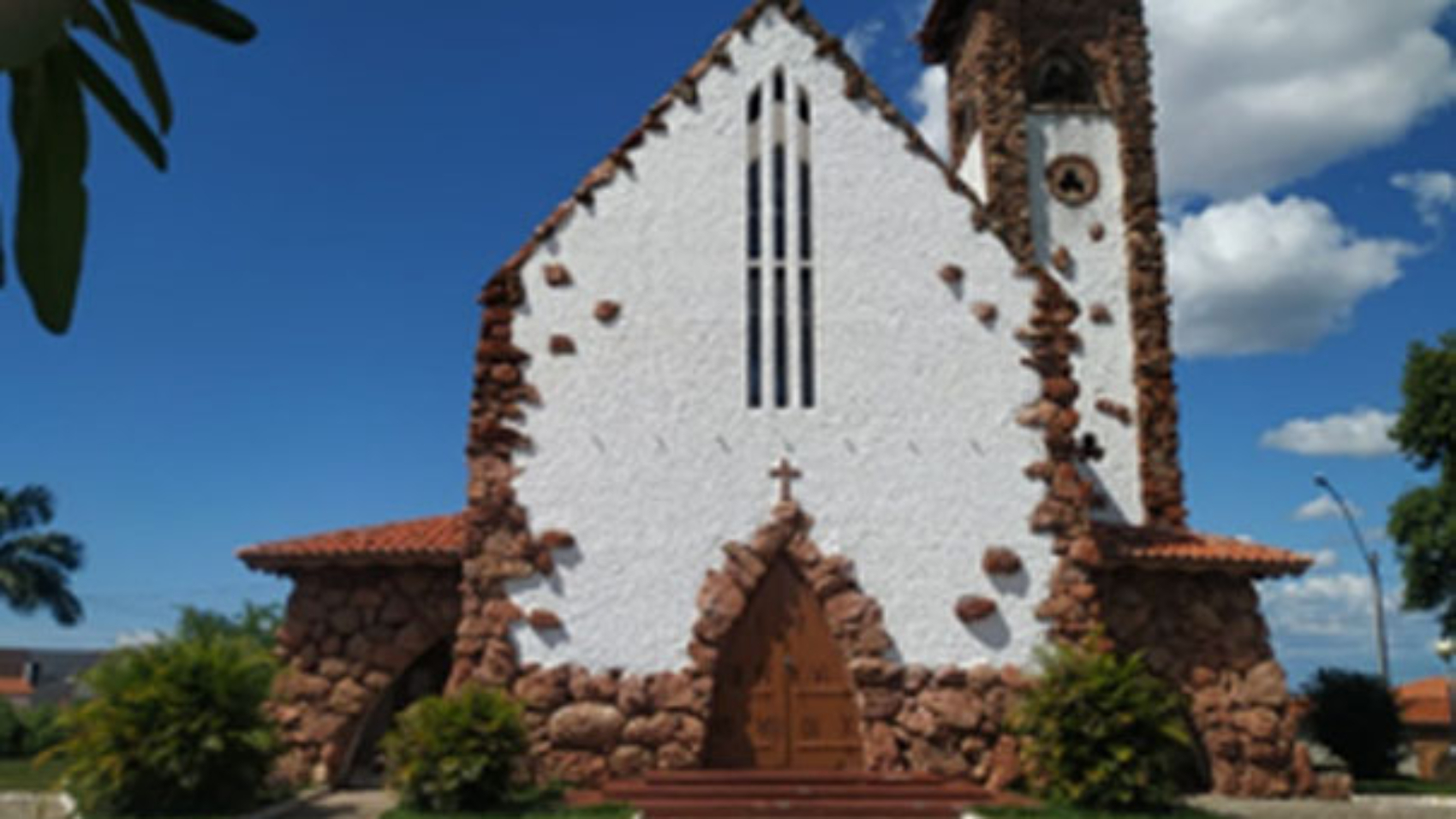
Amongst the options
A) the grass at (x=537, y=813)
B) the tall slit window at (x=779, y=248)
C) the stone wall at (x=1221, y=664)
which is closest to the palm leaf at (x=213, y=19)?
the grass at (x=537, y=813)

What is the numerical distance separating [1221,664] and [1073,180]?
325 inches

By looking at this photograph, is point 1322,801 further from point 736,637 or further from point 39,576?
point 39,576

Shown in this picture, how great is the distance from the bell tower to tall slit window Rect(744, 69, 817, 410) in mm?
4322

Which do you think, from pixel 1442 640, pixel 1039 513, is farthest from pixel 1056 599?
pixel 1442 640

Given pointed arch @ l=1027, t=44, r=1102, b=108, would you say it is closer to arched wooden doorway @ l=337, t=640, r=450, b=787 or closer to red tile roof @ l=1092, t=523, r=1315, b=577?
red tile roof @ l=1092, t=523, r=1315, b=577

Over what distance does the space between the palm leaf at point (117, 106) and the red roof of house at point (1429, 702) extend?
30.7 m

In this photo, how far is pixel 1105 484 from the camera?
56.4 ft

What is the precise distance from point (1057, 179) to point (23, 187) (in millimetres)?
18435

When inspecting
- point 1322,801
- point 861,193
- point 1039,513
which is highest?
point 861,193

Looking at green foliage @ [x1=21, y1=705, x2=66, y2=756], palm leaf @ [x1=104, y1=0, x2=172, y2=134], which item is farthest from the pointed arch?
green foliage @ [x1=21, y1=705, x2=66, y2=756]

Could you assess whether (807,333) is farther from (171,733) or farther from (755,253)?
(171,733)

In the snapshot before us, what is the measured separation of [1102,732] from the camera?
455 inches

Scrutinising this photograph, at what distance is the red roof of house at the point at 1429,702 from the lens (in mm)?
29500

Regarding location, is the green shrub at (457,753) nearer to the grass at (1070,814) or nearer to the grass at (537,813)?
the grass at (537,813)
